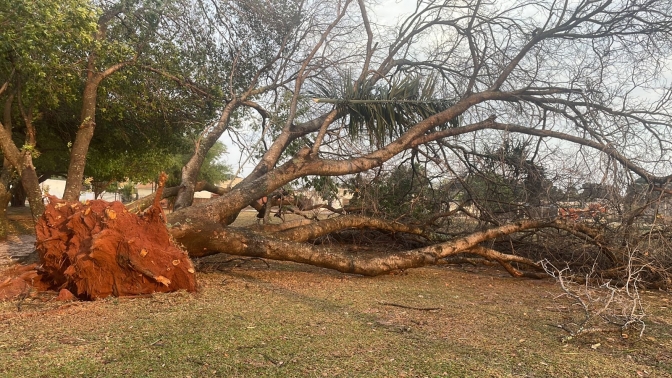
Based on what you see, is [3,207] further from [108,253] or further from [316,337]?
[316,337]

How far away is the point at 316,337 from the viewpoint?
133 inches

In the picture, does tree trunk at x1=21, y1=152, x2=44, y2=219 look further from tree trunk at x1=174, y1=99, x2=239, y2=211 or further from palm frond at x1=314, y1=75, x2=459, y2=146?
palm frond at x1=314, y1=75, x2=459, y2=146

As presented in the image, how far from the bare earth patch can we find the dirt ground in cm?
1

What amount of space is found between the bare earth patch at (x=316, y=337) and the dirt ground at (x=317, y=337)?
1 centimetres

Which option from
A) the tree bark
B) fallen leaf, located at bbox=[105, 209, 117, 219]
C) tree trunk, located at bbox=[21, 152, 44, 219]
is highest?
tree trunk, located at bbox=[21, 152, 44, 219]

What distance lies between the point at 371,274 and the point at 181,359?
3413 mm

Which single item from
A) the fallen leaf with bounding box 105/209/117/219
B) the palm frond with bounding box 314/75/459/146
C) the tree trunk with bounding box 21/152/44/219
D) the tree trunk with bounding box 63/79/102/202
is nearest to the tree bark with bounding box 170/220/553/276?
the fallen leaf with bounding box 105/209/117/219

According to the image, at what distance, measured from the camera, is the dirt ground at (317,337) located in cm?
278

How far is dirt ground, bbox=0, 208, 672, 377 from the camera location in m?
2.78

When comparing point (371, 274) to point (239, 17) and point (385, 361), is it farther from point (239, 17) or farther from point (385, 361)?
point (239, 17)

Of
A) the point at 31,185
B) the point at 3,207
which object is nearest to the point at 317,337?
the point at 31,185

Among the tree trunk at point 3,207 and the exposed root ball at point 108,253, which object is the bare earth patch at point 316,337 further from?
the tree trunk at point 3,207

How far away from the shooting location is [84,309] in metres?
4.02

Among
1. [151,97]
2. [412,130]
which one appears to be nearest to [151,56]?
[151,97]
